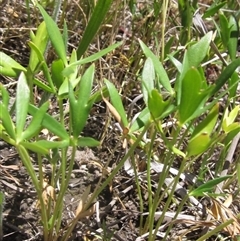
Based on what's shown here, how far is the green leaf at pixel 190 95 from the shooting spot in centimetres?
77

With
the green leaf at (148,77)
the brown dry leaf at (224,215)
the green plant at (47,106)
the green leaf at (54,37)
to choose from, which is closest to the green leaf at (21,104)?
the green plant at (47,106)

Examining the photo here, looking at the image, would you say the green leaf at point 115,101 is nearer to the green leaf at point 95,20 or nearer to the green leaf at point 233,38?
the green leaf at point 95,20

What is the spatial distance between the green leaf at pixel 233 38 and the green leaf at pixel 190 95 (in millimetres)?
390

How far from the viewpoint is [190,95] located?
0.80m

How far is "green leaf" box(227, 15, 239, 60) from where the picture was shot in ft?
3.91

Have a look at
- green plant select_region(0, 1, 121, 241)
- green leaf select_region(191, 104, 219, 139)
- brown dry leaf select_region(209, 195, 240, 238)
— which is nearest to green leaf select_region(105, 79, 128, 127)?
green plant select_region(0, 1, 121, 241)

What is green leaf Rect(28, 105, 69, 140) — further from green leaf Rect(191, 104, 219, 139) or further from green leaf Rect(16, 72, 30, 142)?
green leaf Rect(191, 104, 219, 139)

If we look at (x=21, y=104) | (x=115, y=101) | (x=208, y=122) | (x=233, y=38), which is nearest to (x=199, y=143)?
(x=208, y=122)

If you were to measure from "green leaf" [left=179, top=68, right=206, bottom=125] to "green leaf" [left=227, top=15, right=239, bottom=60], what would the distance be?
0.39m

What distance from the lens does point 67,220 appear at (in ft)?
3.80

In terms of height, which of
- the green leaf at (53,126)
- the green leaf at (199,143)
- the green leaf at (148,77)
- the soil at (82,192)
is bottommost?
the soil at (82,192)

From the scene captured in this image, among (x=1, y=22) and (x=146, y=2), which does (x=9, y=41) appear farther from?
(x=146, y=2)

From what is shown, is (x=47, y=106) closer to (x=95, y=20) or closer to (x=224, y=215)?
(x=95, y=20)

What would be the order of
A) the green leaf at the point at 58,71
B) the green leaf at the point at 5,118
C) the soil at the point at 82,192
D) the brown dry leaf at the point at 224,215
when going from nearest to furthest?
the green leaf at the point at 5,118, the green leaf at the point at 58,71, the brown dry leaf at the point at 224,215, the soil at the point at 82,192
